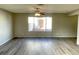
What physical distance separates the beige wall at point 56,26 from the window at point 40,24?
29cm

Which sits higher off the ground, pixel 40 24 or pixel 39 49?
pixel 40 24

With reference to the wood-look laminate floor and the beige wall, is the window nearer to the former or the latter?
the beige wall

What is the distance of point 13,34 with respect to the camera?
389 inches

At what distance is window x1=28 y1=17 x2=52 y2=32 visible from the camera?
10202mm

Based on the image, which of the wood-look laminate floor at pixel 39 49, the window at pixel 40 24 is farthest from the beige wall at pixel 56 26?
the wood-look laminate floor at pixel 39 49

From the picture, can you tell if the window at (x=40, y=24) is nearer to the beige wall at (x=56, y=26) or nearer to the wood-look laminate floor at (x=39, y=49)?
the beige wall at (x=56, y=26)

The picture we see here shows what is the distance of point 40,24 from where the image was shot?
10.3m

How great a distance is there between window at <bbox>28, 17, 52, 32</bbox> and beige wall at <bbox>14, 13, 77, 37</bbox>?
0.94 feet

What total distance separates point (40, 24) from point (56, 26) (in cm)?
151

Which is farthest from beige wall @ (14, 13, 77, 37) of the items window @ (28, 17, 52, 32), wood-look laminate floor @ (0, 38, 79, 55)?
wood-look laminate floor @ (0, 38, 79, 55)

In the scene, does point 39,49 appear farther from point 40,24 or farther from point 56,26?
point 56,26

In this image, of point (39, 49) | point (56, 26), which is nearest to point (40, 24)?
point (56, 26)
